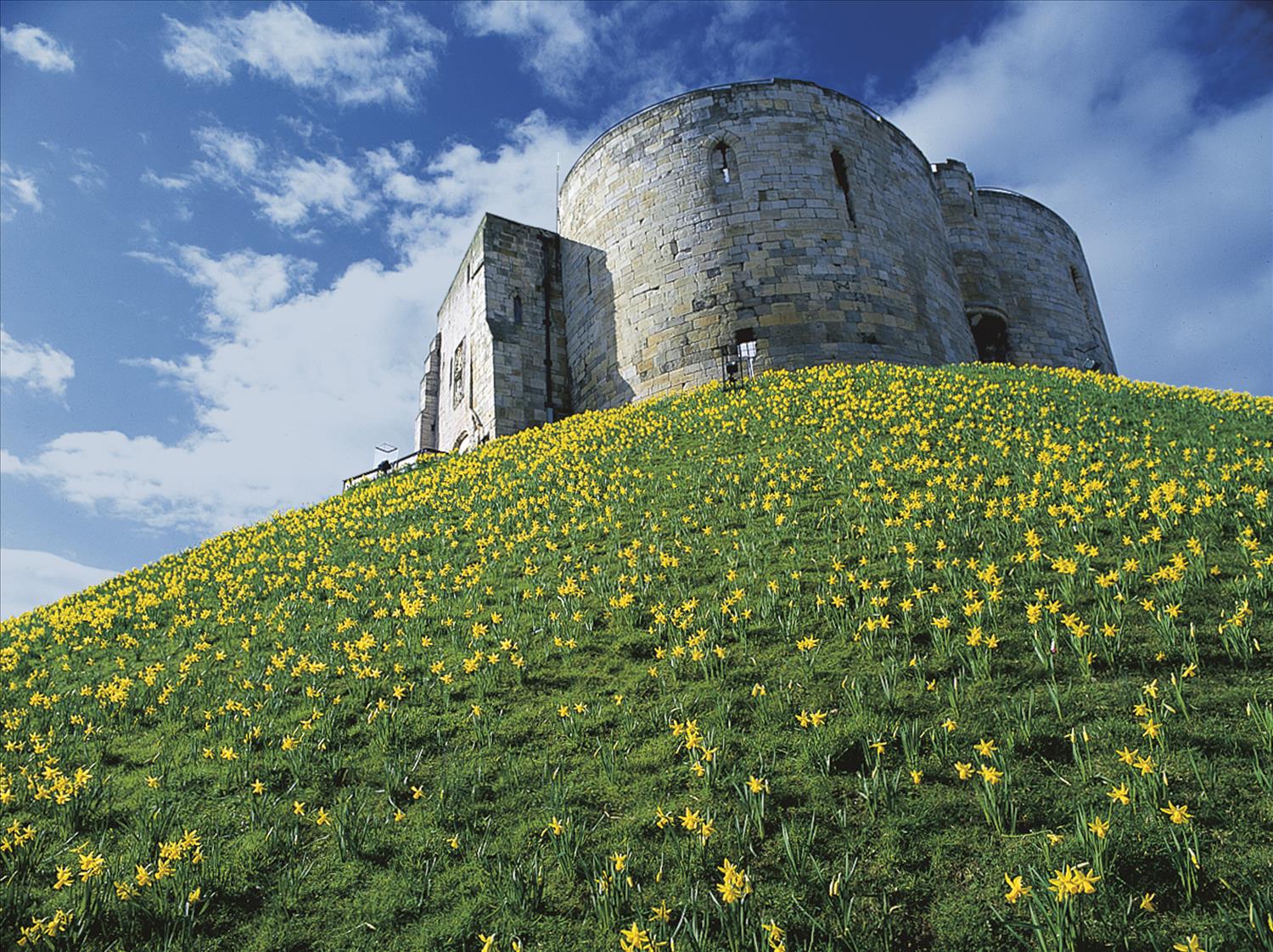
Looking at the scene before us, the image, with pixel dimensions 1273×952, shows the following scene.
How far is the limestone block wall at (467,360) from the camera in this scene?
77.4 ft

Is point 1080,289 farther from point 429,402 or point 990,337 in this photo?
point 429,402

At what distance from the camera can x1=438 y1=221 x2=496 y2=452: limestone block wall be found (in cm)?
2359

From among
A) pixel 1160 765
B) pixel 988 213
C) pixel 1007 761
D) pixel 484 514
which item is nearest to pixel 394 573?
pixel 484 514

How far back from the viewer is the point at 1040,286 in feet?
92.0

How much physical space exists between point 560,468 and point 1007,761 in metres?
9.79

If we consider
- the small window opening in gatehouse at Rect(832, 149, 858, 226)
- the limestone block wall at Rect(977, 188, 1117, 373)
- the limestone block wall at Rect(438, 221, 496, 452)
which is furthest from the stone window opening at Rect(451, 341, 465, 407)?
the limestone block wall at Rect(977, 188, 1117, 373)

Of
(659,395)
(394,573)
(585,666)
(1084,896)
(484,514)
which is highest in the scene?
(659,395)

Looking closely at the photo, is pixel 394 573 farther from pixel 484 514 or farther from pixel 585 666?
pixel 585 666

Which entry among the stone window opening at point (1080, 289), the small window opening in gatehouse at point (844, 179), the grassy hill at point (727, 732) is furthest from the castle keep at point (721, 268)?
the grassy hill at point (727, 732)

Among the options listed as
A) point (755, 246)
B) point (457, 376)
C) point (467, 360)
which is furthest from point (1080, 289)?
point (457, 376)

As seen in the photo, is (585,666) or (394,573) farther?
(394,573)

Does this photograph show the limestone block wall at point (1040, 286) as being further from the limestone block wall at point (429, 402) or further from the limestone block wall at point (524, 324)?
the limestone block wall at point (429, 402)

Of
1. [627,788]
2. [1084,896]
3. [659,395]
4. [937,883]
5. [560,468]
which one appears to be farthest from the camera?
[659,395]

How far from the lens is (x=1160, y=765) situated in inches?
162
